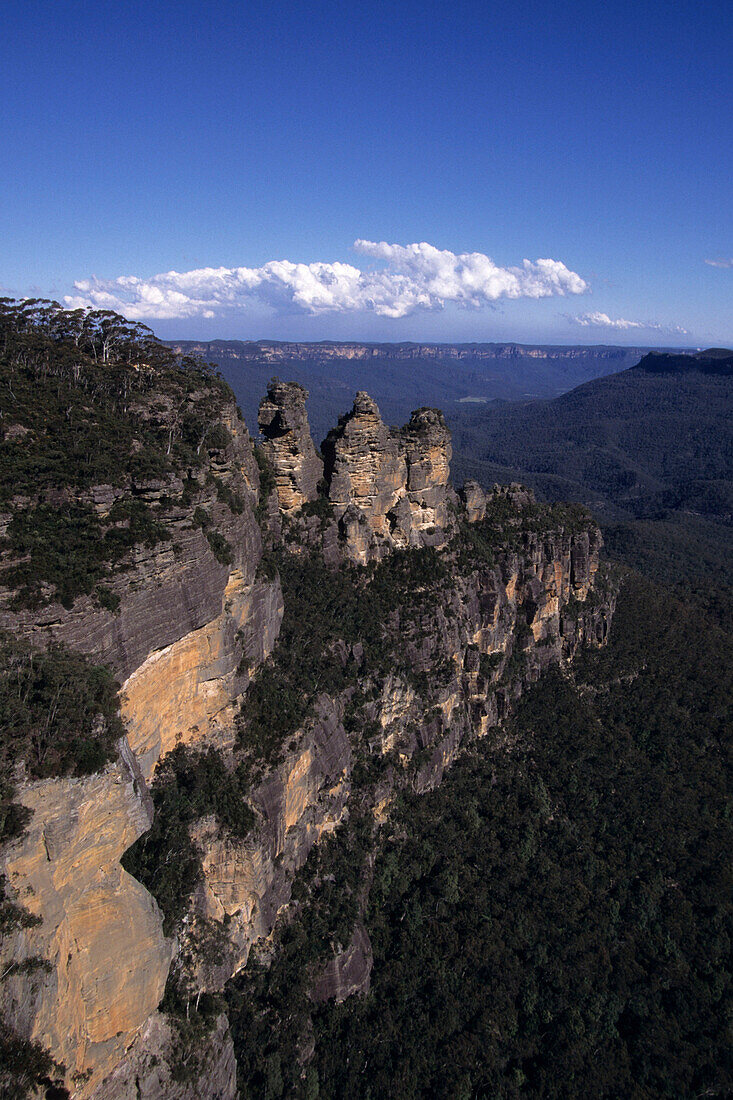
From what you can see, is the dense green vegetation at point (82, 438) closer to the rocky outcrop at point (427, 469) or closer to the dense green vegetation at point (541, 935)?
the rocky outcrop at point (427, 469)

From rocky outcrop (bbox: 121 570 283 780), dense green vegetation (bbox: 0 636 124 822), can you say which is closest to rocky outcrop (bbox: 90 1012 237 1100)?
rocky outcrop (bbox: 121 570 283 780)

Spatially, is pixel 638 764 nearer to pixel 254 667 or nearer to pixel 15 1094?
pixel 254 667

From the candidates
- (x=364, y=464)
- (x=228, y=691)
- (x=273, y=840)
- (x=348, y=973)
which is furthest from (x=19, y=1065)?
(x=364, y=464)

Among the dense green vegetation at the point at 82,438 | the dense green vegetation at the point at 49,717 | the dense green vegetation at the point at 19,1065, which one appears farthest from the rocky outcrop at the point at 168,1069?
the dense green vegetation at the point at 82,438

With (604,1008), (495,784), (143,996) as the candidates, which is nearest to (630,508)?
(495,784)

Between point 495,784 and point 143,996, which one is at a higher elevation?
point 143,996

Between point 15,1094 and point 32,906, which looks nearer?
point 15,1094
